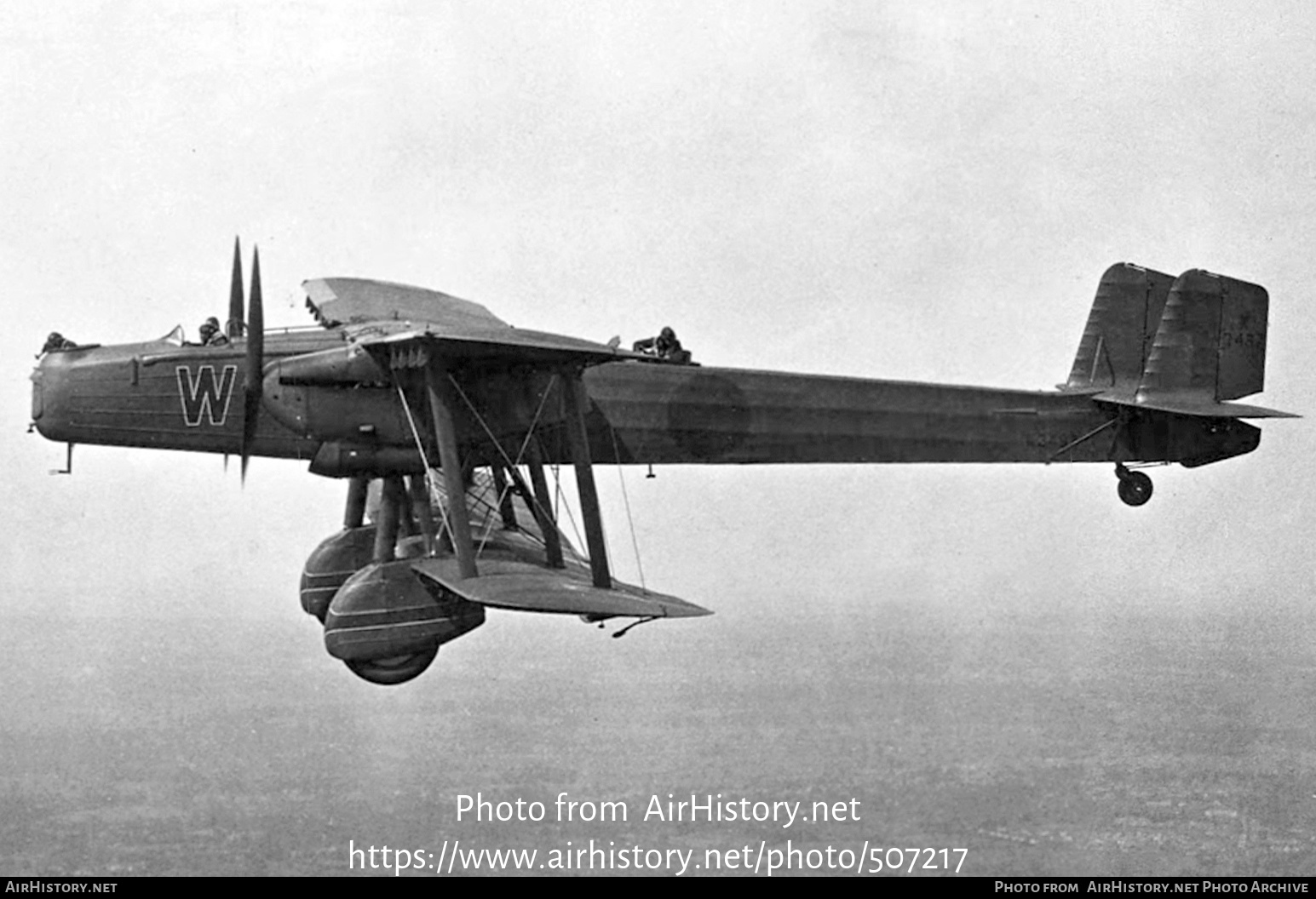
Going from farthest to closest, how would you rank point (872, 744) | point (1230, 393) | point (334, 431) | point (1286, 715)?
point (872, 744)
point (1286, 715)
point (1230, 393)
point (334, 431)

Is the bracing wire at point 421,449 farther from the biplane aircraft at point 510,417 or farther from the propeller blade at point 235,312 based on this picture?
the propeller blade at point 235,312

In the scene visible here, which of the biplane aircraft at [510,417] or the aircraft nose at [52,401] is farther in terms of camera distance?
the aircraft nose at [52,401]

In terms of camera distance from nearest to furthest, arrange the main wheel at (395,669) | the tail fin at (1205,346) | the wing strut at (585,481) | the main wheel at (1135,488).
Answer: the wing strut at (585,481)
the main wheel at (395,669)
the tail fin at (1205,346)
the main wheel at (1135,488)

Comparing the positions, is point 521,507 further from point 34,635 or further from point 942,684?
point 34,635

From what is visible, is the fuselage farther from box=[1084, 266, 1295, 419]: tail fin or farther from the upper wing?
the upper wing

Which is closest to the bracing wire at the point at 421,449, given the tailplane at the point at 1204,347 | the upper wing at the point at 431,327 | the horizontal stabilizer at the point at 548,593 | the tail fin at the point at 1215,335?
the horizontal stabilizer at the point at 548,593

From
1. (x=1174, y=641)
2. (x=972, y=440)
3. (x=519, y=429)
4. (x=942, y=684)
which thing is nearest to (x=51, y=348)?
(x=519, y=429)

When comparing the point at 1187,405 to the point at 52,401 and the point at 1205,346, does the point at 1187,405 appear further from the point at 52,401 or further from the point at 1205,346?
the point at 52,401

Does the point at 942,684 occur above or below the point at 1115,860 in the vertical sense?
above
